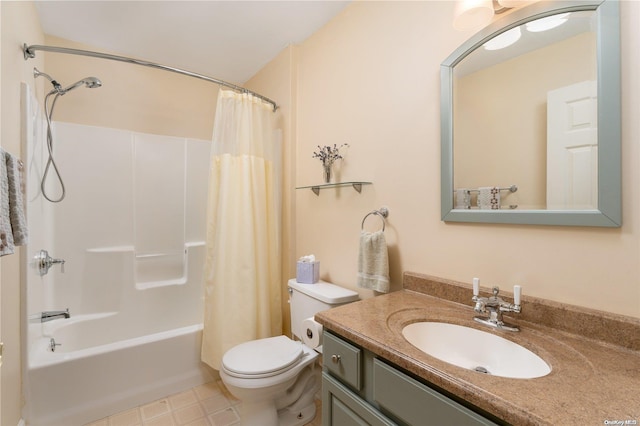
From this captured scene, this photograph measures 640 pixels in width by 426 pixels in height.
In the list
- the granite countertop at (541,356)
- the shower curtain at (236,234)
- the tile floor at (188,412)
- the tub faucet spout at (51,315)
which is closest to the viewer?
the granite countertop at (541,356)

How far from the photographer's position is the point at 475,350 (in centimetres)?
97

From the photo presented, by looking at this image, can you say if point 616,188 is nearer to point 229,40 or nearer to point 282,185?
point 282,185

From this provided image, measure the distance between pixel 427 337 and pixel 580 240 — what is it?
582 millimetres

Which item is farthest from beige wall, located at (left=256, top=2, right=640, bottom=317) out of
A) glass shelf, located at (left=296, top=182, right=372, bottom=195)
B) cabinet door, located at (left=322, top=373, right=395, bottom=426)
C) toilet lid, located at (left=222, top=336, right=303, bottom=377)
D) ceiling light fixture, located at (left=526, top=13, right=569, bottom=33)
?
cabinet door, located at (left=322, top=373, right=395, bottom=426)

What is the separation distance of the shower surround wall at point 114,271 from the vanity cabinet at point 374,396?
54.7 inches

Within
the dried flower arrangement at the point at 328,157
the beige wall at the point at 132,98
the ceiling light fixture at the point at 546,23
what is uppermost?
the beige wall at the point at 132,98

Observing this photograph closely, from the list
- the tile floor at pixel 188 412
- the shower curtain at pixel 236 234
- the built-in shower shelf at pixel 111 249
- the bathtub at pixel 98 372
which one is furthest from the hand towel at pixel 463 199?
the built-in shower shelf at pixel 111 249

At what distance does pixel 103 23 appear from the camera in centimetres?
195

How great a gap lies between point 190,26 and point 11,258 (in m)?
1.71

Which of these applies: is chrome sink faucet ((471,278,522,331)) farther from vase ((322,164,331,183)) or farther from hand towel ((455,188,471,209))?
vase ((322,164,331,183))

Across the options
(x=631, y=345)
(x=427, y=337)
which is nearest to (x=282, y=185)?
(x=427, y=337)

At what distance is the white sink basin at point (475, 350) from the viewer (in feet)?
2.75

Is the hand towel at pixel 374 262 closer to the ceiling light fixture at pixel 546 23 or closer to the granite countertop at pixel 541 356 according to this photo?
the granite countertop at pixel 541 356

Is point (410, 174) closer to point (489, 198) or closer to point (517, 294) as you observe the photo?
point (489, 198)
